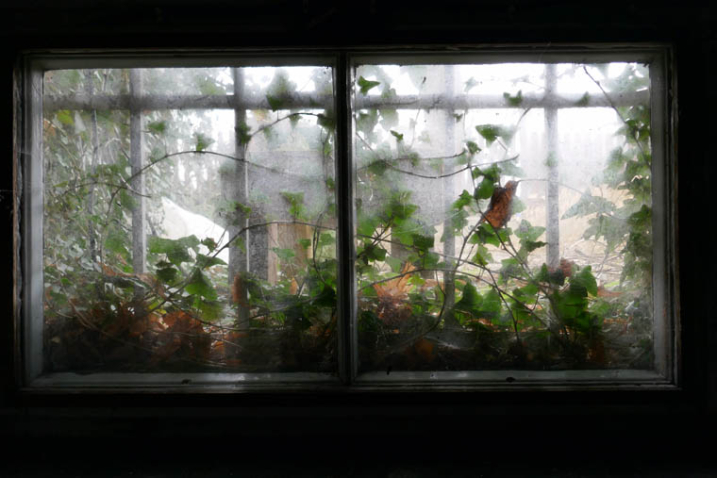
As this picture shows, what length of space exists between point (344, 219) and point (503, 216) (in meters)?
0.59

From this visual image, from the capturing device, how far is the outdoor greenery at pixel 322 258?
1.45m

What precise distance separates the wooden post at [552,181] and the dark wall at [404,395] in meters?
0.19

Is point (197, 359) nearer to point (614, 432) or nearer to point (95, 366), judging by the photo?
point (95, 366)

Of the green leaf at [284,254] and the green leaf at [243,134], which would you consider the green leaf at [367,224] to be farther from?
the green leaf at [243,134]

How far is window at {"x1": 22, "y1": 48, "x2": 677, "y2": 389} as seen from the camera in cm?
145

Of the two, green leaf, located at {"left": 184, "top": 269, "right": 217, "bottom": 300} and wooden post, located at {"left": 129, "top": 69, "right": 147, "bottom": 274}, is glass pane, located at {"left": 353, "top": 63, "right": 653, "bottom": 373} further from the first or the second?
wooden post, located at {"left": 129, "top": 69, "right": 147, "bottom": 274}

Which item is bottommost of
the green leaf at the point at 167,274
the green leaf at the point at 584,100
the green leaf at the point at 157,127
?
the green leaf at the point at 167,274

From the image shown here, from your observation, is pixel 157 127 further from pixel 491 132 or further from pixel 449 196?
pixel 491 132

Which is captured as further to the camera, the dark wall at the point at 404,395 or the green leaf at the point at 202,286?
the green leaf at the point at 202,286

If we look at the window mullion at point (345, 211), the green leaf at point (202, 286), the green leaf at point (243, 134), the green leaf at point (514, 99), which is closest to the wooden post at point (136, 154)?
the green leaf at point (202, 286)

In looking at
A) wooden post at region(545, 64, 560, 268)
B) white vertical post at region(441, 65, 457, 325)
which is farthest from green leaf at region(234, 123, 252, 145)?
wooden post at region(545, 64, 560, 268)

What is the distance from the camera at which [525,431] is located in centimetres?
137

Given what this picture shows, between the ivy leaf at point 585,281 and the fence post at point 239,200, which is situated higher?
the fence post at point 239,200

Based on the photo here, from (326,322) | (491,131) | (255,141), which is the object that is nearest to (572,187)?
(491,131)
